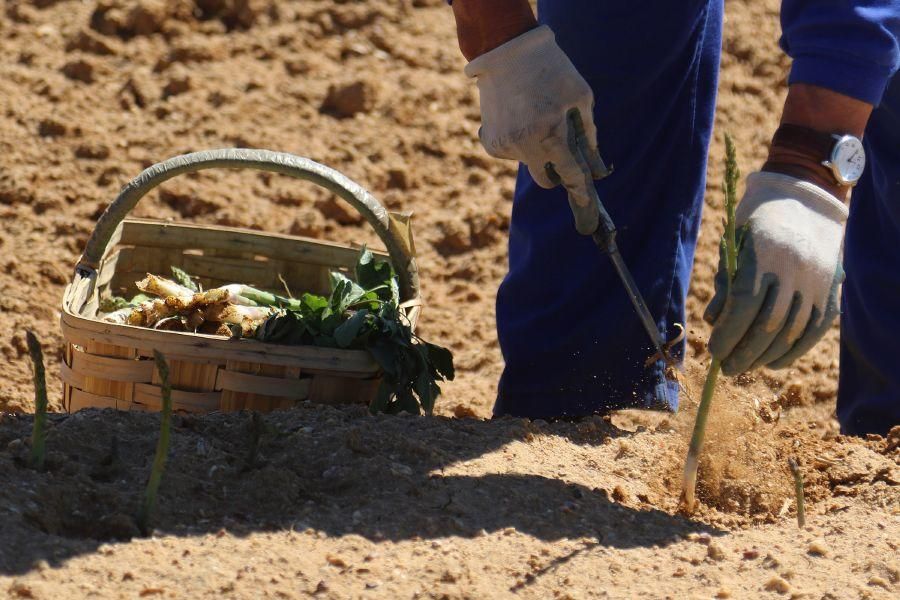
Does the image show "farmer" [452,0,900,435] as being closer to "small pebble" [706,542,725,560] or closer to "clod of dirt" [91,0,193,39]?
"small pebble" [706,542,725,560]

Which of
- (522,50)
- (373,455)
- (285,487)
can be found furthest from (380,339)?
(522,50)

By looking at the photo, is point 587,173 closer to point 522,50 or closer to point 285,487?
point 522,50

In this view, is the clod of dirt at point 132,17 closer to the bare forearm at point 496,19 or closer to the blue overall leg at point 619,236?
the blue overall leg at point 619,236

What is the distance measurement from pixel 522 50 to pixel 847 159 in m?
0.58

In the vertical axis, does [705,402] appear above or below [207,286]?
above

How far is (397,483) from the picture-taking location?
6.25 feet

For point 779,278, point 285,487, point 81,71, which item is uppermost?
point 81,71

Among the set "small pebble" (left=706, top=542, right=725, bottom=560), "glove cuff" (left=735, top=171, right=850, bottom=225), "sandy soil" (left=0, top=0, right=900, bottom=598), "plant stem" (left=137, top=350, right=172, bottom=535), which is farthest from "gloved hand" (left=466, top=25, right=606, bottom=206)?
"plant stem" (left=137, top=350, right=172, bottom=535)

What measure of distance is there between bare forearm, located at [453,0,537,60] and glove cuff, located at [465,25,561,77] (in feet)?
0.10

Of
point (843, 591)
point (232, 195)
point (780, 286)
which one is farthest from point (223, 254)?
point (843, 591)

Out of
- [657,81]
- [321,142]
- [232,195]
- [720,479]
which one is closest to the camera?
[720,479]

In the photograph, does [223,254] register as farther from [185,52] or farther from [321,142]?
[185,52]

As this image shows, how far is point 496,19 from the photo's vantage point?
211 cm

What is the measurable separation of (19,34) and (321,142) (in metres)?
1.23
